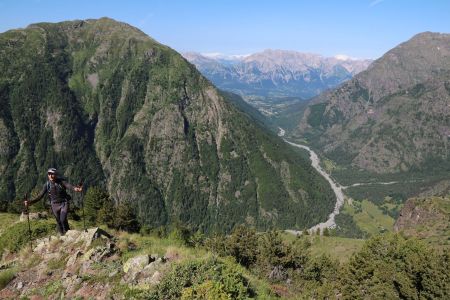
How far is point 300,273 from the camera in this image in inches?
3223

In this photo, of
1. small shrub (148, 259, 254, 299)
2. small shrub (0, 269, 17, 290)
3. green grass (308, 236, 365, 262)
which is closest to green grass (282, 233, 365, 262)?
green grass (308, 236, 365, 262)

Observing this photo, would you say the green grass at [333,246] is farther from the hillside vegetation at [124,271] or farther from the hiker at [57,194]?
the hiker at [57,194]

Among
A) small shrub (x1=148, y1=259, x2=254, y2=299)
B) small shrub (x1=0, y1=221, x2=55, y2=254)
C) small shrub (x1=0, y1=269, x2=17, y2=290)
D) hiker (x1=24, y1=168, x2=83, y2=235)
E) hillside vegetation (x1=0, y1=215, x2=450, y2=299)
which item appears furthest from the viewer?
small shrub (x1=0, y1=221, x2=55, y2=254)

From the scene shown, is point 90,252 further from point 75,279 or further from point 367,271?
point 367,271

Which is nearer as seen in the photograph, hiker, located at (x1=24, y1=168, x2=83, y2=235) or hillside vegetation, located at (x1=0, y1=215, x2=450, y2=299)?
hillside vegetation, located at (x1=0, y1=215, x2=450, y2=299)

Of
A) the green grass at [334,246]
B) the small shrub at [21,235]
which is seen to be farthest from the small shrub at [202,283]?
the green grass at [334,246]

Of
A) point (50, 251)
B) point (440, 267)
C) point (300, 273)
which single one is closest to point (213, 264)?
point (50, 251)

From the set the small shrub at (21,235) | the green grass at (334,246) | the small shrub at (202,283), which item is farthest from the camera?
the green grass at (334,246)

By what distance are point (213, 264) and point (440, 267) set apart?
4376 cm

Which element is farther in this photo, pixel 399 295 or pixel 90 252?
pixel 399 295

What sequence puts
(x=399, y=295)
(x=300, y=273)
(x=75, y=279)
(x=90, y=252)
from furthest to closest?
1. (x=300, y=273)
2. (x=399, y=295)
3. (x=90, y=252)
4. (x=75, y=279)

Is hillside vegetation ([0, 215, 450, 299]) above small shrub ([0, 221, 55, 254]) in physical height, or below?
above

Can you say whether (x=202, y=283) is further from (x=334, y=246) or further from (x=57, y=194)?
(x=334, y=246)

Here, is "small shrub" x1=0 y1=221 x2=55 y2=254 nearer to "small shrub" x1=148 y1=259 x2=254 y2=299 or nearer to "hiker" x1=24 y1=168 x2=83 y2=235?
"hiker" x1=24 y1=168 x2=83 y2=235
